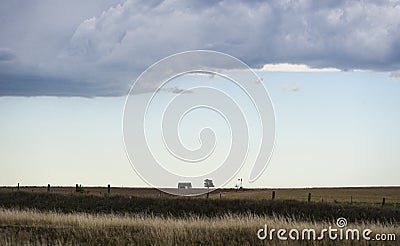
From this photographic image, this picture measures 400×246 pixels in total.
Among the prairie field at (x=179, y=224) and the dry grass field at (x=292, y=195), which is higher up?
the dry grass field at (x=292, y=195)

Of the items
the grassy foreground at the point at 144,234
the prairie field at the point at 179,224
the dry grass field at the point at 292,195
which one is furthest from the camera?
the dry grass field at the point at 292,195

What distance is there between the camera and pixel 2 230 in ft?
76.6

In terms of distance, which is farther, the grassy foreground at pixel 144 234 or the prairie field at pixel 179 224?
the prairie field at pixel 179 224

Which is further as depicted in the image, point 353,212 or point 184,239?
point 353,212

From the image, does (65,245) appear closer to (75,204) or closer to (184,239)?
(184,239)

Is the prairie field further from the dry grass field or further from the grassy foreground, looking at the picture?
the dry grass field

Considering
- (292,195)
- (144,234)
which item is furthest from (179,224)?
(292,195)

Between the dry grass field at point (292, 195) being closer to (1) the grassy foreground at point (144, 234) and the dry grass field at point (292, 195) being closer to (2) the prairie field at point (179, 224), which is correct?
(2) the prairie field at point (179, 224)

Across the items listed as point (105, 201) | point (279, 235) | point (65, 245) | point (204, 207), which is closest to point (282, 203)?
point (204, 207)

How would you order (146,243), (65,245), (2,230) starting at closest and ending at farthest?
1. (65,245)
2. (146,243)
3. (2,230)

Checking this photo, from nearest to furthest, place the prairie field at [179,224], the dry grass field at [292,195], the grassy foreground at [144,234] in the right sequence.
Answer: the grassy foreground at [144,234] → the prairie field at [179,224] → the dry grass field at [292,195]

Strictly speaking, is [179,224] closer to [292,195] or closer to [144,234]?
[144,234]

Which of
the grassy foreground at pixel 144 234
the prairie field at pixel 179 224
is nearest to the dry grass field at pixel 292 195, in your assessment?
the prairie field at pixel 179 224

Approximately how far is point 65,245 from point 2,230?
4057mm
